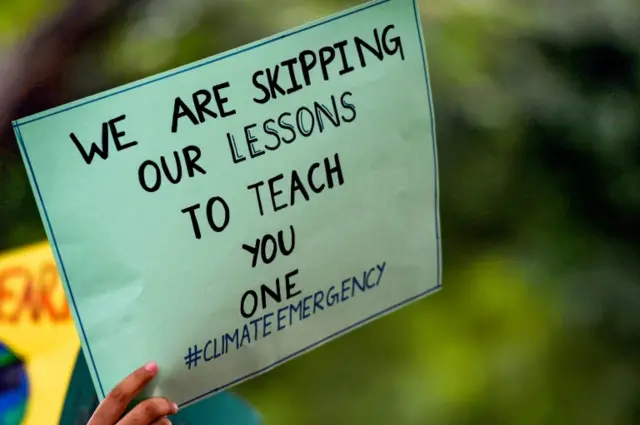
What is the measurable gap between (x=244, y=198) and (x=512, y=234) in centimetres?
23

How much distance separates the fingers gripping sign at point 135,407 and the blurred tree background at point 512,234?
6cm

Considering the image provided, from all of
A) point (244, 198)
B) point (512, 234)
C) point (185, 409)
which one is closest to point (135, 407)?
point (185, 409)

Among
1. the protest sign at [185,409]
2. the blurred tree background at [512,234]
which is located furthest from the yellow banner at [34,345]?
the blurred tree background at [512,234]

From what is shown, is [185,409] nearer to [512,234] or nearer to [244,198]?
[244,198]

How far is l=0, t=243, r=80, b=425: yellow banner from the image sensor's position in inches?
17.4

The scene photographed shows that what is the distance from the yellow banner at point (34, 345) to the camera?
0.44 meters

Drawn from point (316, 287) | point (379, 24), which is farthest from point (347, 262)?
point (379, 24)

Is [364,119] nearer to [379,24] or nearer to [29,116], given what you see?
[379,24]

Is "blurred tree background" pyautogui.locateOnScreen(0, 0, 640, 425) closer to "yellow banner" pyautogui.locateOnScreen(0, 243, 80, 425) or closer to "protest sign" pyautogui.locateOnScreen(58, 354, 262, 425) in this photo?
"protest sign" pyautogui.locateOnScreen(58, 354, 262, 425)

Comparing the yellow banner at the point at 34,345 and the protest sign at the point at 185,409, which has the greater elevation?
the yellow banner at the point at 34,345

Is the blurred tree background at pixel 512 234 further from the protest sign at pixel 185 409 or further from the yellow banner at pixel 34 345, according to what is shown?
the yellow banner at pixel 34 345

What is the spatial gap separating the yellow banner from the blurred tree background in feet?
0.39

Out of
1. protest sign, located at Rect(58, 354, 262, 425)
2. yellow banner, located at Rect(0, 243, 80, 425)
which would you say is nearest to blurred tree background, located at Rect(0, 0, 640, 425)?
Answer: protest sign, located at Rect(58, 354, 262, 425)

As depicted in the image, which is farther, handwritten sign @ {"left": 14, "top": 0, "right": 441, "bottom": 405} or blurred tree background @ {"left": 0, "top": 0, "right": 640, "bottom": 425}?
blurred tree background @ {"left": 0, "top": 0, "right": 640, "bottom": 425}
